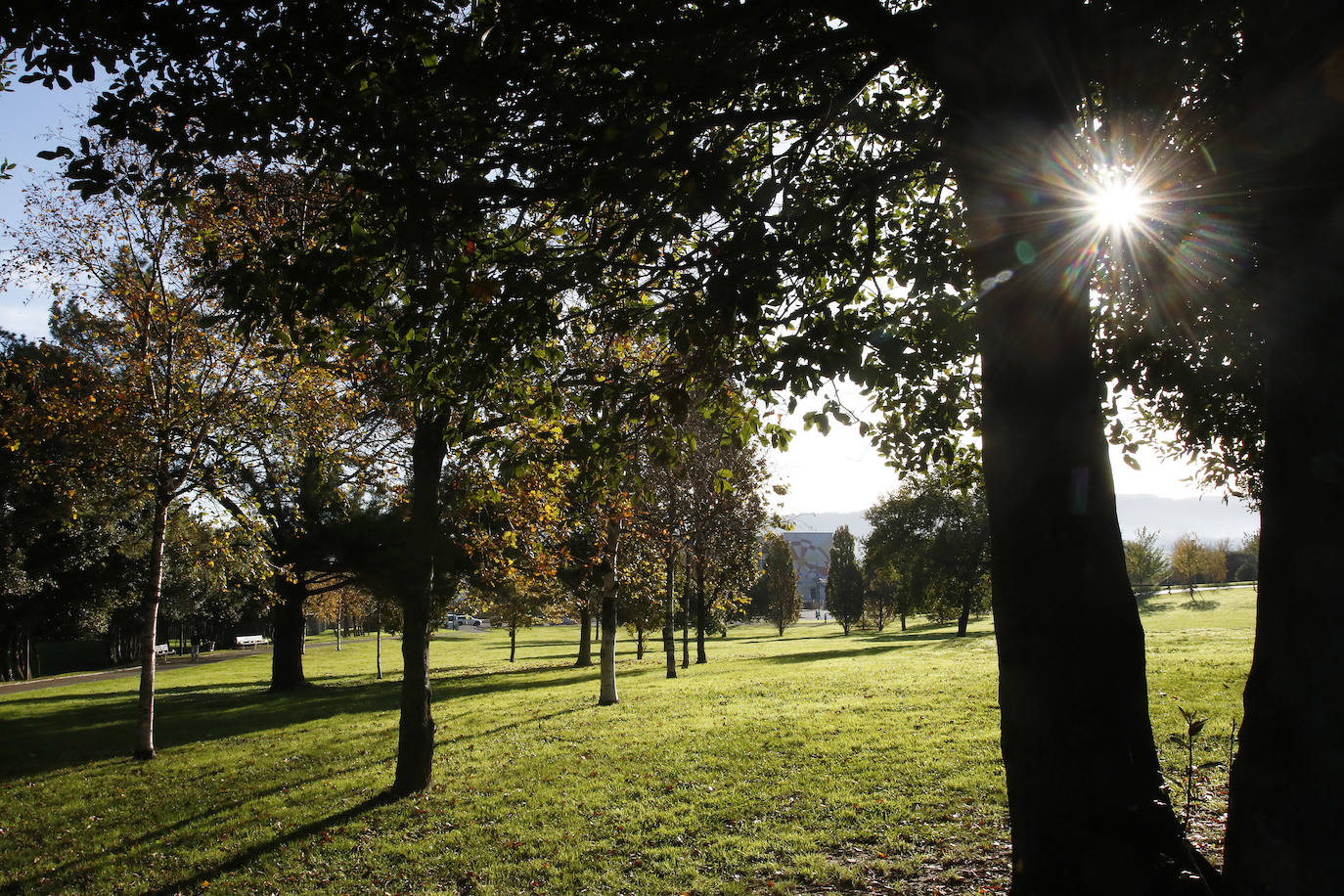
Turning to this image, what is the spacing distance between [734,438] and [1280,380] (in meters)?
4.68

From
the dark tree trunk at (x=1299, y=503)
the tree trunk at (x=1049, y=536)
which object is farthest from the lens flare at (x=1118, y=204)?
the dark tree trunk at (x=1299, y=503)

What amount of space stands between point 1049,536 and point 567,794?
7.95 metres

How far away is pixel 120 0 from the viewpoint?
4590 mm

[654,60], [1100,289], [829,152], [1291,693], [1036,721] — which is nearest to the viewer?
[1291,693]

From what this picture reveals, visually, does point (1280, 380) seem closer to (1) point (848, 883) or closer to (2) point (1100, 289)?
(1) point (848, 883)

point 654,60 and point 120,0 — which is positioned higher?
point 120,0

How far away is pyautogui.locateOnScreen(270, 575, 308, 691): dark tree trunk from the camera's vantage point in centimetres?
2533

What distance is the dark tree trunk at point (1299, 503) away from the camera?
296cm

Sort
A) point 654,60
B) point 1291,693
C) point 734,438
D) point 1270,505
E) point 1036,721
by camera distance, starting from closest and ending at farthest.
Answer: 1. point 1291,693
2. point 1270,505
3. point 1036,721
4. point 654,60
5. point 734,438

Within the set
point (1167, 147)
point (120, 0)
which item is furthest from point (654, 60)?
point (1167, 147)

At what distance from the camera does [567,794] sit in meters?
9.95

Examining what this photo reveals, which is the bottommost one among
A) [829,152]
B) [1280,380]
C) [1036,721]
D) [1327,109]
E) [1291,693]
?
[1036,721]

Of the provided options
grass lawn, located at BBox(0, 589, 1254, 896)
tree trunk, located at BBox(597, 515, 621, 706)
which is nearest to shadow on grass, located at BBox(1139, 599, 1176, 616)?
grass lawn, located at BBox(0, 589, 1254, 896)

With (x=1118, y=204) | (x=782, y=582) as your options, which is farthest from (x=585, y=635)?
(x=1118, y=204)
